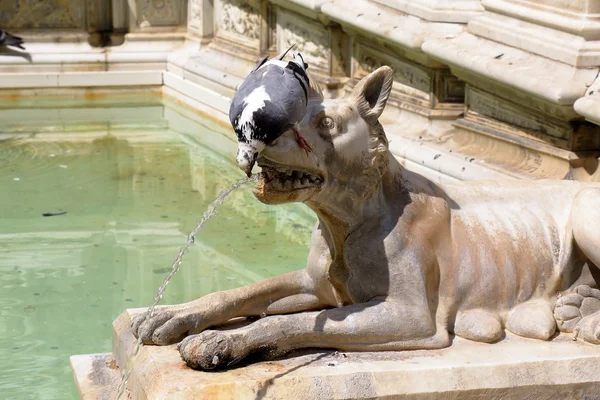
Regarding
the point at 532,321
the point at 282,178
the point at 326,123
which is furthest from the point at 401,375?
the point at 326,123

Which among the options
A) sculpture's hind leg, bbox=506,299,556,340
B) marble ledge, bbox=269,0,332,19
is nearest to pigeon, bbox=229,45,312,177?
sculpture's hind leg, bbox=506,299,556,340

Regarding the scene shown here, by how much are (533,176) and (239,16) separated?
15.1 ft

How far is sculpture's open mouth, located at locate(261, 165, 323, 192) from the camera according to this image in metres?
3.79

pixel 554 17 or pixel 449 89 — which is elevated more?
pixel 554 17

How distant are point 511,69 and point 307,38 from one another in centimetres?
308

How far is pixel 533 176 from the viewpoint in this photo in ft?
21.3

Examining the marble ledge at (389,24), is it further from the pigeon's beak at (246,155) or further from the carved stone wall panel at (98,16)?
the pigeon's beak at (246,155)

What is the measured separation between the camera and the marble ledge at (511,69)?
6.15 meters

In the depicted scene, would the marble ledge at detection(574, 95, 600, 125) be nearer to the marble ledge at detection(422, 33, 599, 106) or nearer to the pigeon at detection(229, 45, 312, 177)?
the marble ledge at detection(422, 33, 599, 106)

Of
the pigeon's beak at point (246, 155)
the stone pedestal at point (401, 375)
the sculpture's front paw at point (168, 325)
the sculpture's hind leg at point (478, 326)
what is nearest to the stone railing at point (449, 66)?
the sculpture's hind leg at point (478, 326)

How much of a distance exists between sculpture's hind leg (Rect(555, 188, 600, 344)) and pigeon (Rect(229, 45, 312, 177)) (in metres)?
1.16

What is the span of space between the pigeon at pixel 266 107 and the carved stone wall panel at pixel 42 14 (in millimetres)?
7989

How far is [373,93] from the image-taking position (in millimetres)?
4031

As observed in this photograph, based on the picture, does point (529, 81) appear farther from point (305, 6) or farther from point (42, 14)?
point (42, 14)
